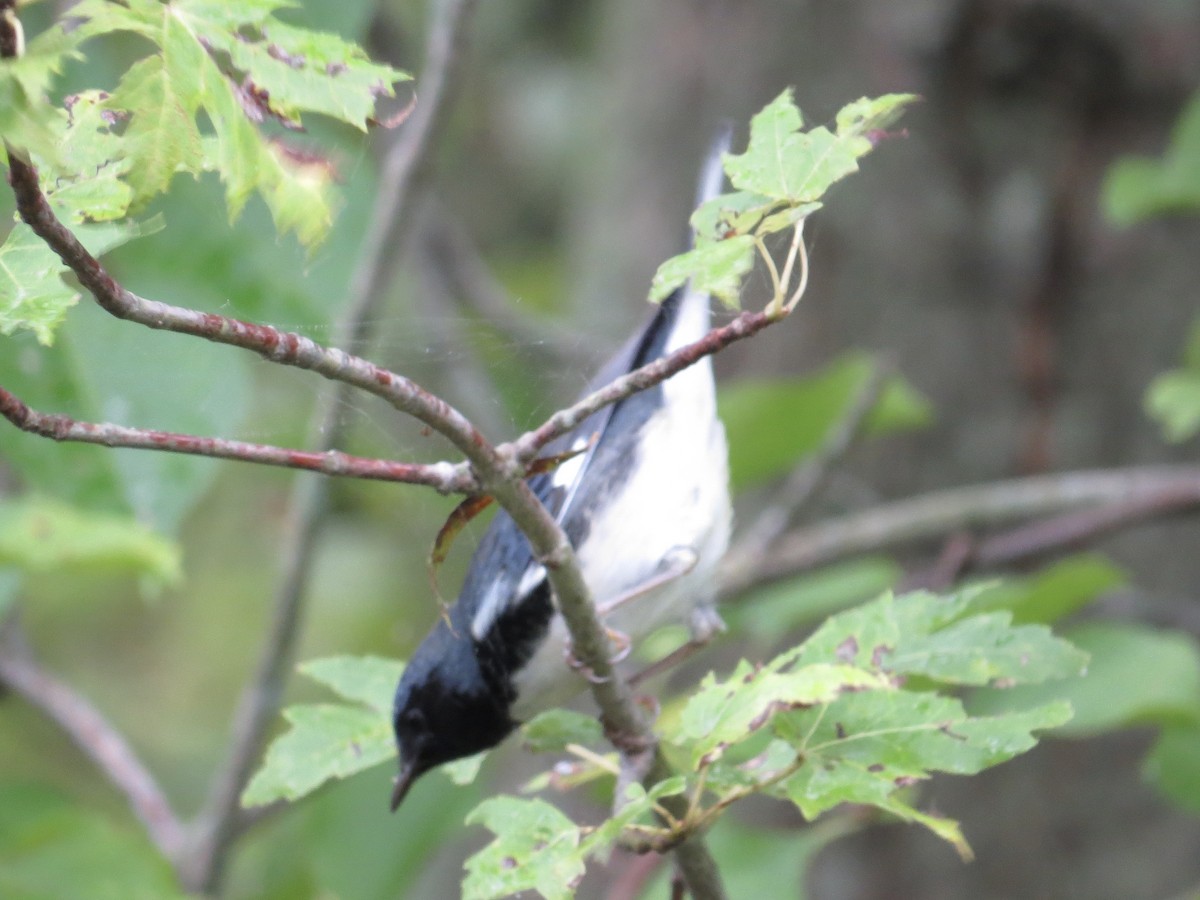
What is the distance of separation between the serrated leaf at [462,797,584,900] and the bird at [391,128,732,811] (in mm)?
647

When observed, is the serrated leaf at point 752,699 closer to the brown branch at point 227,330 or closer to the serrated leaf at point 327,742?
the brown branch at point 227,330

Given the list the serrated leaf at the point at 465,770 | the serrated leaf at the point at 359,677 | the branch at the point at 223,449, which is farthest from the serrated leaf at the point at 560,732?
the branch at the point at 223,449

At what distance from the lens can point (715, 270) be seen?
1.05 meters

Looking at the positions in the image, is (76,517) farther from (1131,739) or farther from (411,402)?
(1131,739)

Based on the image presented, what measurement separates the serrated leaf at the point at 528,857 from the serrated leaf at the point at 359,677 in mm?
519

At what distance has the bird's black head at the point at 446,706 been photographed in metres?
2.09

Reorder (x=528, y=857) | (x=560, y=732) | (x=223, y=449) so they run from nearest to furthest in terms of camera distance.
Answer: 1. (x=223, y=449)
2. (x=528, y=857)
3. (x=560, y=732)

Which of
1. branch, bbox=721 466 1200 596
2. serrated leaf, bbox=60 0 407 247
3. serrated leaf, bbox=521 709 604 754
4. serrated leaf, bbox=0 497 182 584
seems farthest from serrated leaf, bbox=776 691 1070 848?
branch, bbox=721 466 1200 596

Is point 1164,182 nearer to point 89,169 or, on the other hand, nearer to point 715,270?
point 715,270

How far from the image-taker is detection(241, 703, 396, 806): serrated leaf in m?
1.60

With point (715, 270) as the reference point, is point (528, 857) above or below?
below

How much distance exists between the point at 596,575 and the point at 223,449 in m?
1.20

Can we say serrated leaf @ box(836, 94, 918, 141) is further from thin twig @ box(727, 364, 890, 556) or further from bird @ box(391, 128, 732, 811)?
thin twig @ box(727, 364, 890, 556)

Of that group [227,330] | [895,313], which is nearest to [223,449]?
[227,330]
